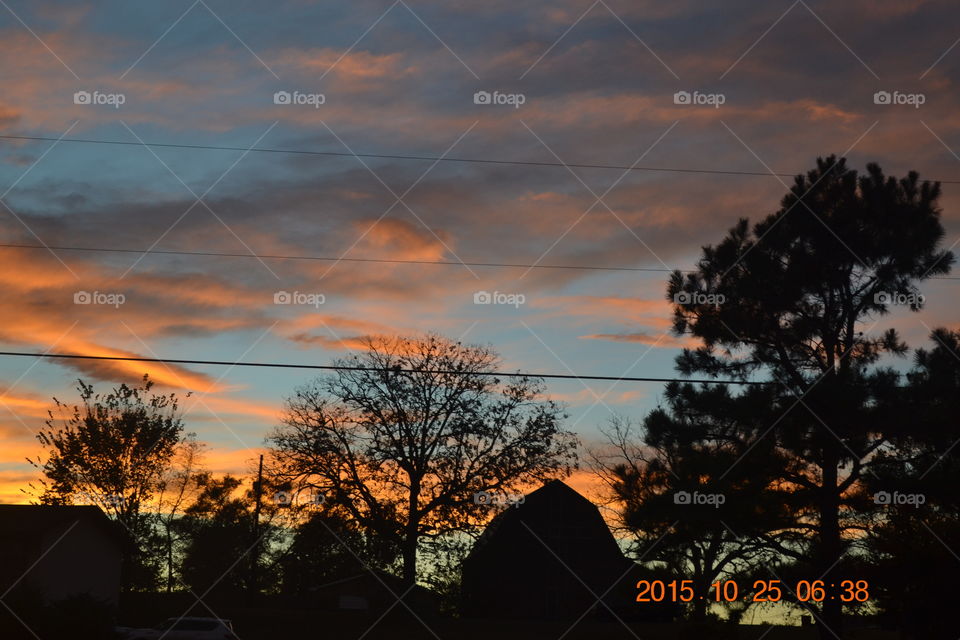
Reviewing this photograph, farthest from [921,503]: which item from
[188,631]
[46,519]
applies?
[46,519]

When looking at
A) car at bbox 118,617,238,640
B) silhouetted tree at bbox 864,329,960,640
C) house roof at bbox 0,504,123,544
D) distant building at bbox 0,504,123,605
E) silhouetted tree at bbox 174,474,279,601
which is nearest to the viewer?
silhouetted tree at bbox 864,329,960,640

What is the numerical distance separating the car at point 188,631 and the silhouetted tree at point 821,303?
677 inches

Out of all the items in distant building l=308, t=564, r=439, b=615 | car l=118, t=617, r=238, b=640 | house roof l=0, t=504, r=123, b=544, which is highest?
house roof l=0, t=504, r=123, b=544

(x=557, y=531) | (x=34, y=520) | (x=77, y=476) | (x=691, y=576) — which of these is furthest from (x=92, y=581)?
(x=557, y=531)

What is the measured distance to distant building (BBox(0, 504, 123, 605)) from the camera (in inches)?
1380

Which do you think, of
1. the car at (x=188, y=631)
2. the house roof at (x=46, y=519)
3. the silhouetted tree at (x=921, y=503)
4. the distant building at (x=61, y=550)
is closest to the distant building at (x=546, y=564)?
the distant building at (x=61, y=550)

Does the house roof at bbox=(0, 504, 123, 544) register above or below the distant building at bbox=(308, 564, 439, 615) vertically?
above

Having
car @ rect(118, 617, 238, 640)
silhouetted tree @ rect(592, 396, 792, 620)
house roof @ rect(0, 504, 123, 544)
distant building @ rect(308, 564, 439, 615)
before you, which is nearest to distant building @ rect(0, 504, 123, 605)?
house roof @ rect(0, 504, 123, 544)

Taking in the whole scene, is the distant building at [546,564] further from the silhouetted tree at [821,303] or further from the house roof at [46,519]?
the silhouetted tree at [821,303]

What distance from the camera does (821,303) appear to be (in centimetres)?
2839

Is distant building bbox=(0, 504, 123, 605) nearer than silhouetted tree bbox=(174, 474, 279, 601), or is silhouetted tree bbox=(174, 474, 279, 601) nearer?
distant building bbox=(0, 504, 123, 605)

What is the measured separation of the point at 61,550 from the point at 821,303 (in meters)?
28.9

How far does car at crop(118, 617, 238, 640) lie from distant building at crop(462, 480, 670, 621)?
25.4 metres

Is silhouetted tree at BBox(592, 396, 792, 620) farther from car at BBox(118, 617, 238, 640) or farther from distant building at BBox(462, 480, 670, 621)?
distant building at BBox(462, 480, 670, 621)
